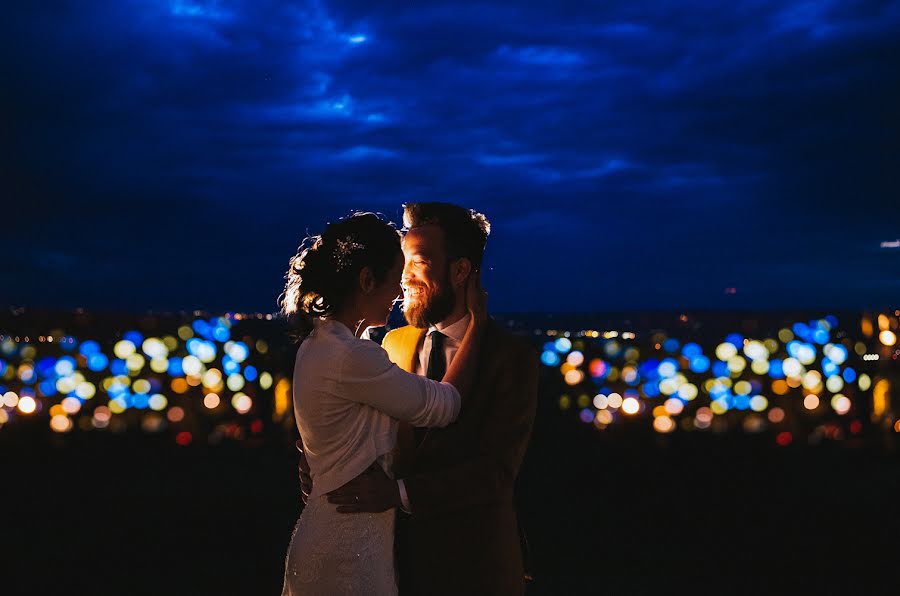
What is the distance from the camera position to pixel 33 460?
26.8 metres

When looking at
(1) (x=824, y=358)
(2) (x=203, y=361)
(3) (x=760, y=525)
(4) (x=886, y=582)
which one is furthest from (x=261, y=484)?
(1) (x=824, y=358)

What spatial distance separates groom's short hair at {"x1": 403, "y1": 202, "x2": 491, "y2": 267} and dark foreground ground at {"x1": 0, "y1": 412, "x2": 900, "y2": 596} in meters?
7.70

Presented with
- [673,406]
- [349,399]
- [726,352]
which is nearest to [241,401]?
[673,406]

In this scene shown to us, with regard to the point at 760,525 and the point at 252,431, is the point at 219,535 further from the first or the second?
the point at 252,431

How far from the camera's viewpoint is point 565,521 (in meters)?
16.3

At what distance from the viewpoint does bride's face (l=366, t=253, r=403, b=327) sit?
3459 mm

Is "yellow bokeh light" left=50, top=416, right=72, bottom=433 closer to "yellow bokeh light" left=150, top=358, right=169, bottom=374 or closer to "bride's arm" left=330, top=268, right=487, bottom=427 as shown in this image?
"yellow bokeh light" left=150, top=358, right=169, bottom=374

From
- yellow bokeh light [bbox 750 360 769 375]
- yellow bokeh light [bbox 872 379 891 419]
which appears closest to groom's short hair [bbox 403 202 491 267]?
yellow bokeh light [bbox 872 379 891 419]

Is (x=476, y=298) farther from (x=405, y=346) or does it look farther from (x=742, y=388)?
(x=742, y=388)

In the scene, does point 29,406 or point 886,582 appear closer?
point 886,582

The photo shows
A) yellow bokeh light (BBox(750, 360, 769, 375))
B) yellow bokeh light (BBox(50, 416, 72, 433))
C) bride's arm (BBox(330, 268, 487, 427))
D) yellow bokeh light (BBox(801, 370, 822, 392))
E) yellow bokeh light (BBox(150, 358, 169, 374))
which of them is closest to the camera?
bride's arm (BBox(330, 268, 487, 427))

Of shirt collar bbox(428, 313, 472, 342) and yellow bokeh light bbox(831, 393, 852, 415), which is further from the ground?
shirt collar bbox(428, 313, 472, 342)

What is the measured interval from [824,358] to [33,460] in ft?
89.3

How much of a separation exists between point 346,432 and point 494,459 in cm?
65
